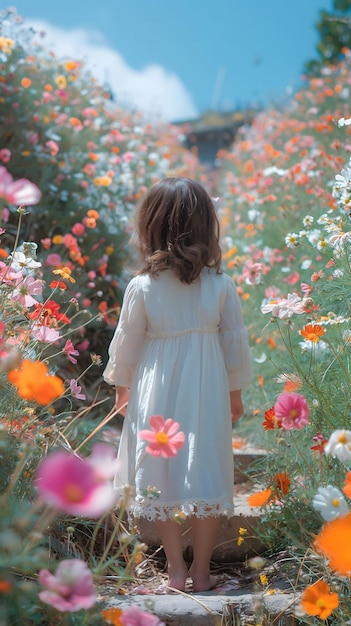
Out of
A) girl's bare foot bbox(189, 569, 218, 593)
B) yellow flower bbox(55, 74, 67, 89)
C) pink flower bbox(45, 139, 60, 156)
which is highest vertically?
yellow flower bbox(55, 74, 67, 89)

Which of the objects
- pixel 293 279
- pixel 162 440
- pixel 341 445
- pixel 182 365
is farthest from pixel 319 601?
pixel 293 279

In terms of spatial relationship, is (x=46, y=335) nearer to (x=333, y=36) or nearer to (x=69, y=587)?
(x=69, y=587)

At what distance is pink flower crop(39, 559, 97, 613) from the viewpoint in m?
1.23

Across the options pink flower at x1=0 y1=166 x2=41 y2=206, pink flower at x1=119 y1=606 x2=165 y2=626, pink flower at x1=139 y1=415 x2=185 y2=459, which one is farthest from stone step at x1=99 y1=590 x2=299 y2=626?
pink flower at x1=0 y1=166 x2=41 y2=206

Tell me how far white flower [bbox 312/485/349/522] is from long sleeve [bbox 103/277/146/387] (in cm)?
91

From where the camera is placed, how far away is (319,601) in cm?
147

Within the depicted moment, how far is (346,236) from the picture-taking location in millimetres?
2131

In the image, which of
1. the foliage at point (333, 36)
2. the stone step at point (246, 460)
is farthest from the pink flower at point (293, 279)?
the foliage at point (333, 36)

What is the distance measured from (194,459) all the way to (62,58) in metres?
3.97

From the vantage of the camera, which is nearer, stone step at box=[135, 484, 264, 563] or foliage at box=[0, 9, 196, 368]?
stone step at box=[135, 484, 264, 563]

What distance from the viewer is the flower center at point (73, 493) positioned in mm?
1065

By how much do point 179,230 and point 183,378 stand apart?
1.43 feet

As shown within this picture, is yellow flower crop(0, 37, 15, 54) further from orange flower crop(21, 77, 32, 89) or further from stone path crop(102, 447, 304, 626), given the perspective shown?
stone path crop(102, 447, 304, 626)

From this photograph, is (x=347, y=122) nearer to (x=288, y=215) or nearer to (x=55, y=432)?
(x=55, y=432)
